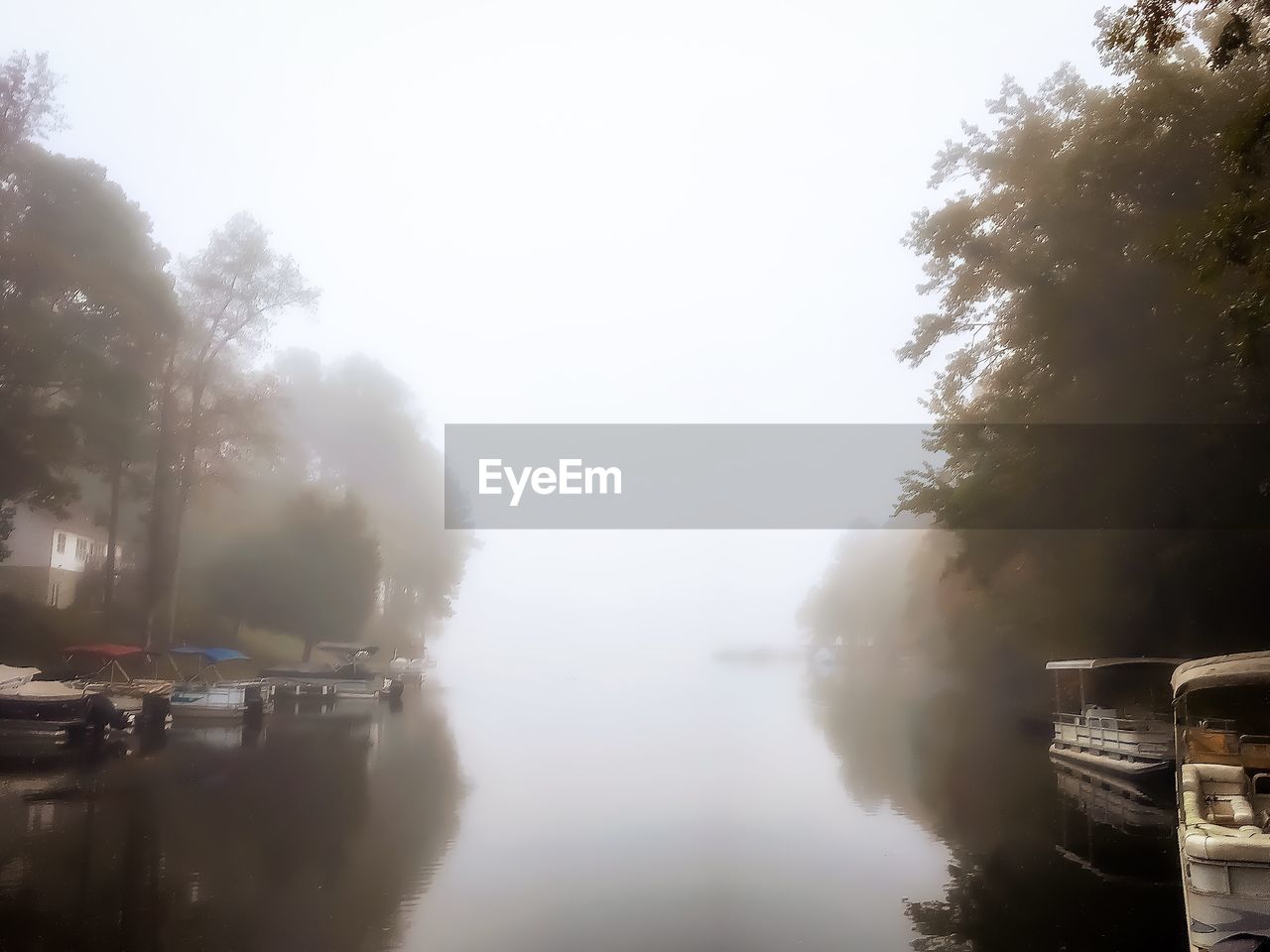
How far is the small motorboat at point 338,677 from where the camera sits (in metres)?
40.2

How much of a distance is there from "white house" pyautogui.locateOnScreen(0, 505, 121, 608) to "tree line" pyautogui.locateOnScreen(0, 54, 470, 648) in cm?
135

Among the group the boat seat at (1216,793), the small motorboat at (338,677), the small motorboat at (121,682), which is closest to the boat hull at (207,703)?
the small motorboat at (121,682)

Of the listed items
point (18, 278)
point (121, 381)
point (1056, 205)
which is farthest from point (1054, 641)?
point (18, 278)

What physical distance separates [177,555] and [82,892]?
103 ft

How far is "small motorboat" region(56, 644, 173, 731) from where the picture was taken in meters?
27.9

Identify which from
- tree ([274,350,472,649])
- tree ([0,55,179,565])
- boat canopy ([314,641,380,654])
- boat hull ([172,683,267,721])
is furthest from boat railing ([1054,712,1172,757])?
tree ([274,350,472,649])

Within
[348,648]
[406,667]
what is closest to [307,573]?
[348,648]

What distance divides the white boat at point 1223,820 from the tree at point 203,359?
36.2m

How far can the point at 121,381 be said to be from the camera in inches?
1409

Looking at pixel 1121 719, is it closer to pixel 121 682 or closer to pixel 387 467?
pixel 121 682

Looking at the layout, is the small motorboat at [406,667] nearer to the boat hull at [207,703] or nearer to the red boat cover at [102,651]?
the boat hull at [207,703]

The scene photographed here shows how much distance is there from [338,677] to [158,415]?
12938mm

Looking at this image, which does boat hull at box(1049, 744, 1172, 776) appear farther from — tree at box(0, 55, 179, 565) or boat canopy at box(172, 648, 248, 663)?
tree at box(0, 55, 179, 565)

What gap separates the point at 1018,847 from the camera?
14555 mm
